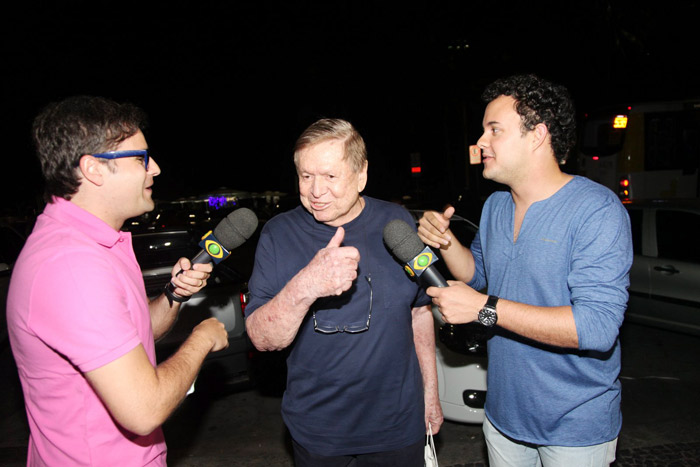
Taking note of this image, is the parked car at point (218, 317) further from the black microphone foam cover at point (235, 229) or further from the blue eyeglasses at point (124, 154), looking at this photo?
the blue eyeglasses at point (124, 154)

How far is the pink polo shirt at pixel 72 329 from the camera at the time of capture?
1.47 meters

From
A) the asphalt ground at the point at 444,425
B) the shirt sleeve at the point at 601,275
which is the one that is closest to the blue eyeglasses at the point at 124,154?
the shirt sleeve at the point at 601,275

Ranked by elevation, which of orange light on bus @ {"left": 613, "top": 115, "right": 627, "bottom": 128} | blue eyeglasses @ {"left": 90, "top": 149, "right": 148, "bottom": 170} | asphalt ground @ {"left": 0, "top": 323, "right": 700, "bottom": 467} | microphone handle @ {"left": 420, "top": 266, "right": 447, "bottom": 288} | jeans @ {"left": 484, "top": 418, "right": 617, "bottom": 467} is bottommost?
asphalt ground @ {"left": 0, "top": 323, "right": 700, "bottom": 467}

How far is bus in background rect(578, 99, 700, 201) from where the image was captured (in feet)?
42.4

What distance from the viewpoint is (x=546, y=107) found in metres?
2.25

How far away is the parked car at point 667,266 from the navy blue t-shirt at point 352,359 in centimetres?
482

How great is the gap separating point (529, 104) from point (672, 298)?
4.74m

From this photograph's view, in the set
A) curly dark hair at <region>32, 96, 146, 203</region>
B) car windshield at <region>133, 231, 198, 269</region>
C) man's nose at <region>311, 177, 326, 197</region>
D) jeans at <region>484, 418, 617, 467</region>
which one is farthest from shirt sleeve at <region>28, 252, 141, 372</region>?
car windshield at <region>133, 231, 198, 269</region>

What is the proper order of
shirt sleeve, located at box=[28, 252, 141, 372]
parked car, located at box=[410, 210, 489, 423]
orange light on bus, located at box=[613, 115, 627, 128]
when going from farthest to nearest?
orange light on bus, located at box=[613, 115, 627, 128]
parked car, located at box=[410, 210, 489, 423]
shirt sleeve, located at box=[28, 252, 141, 372]

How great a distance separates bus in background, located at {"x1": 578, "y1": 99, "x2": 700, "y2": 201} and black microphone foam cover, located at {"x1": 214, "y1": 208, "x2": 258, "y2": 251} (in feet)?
44.2

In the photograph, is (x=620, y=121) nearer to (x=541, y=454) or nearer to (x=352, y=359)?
(x=541, y=454)

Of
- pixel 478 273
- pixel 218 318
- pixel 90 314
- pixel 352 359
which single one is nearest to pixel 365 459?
pixel 352 359

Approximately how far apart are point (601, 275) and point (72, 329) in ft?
6.20

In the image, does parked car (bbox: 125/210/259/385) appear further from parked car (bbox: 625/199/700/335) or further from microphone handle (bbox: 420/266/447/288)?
parked car (bbox: 625/199/700/335)
